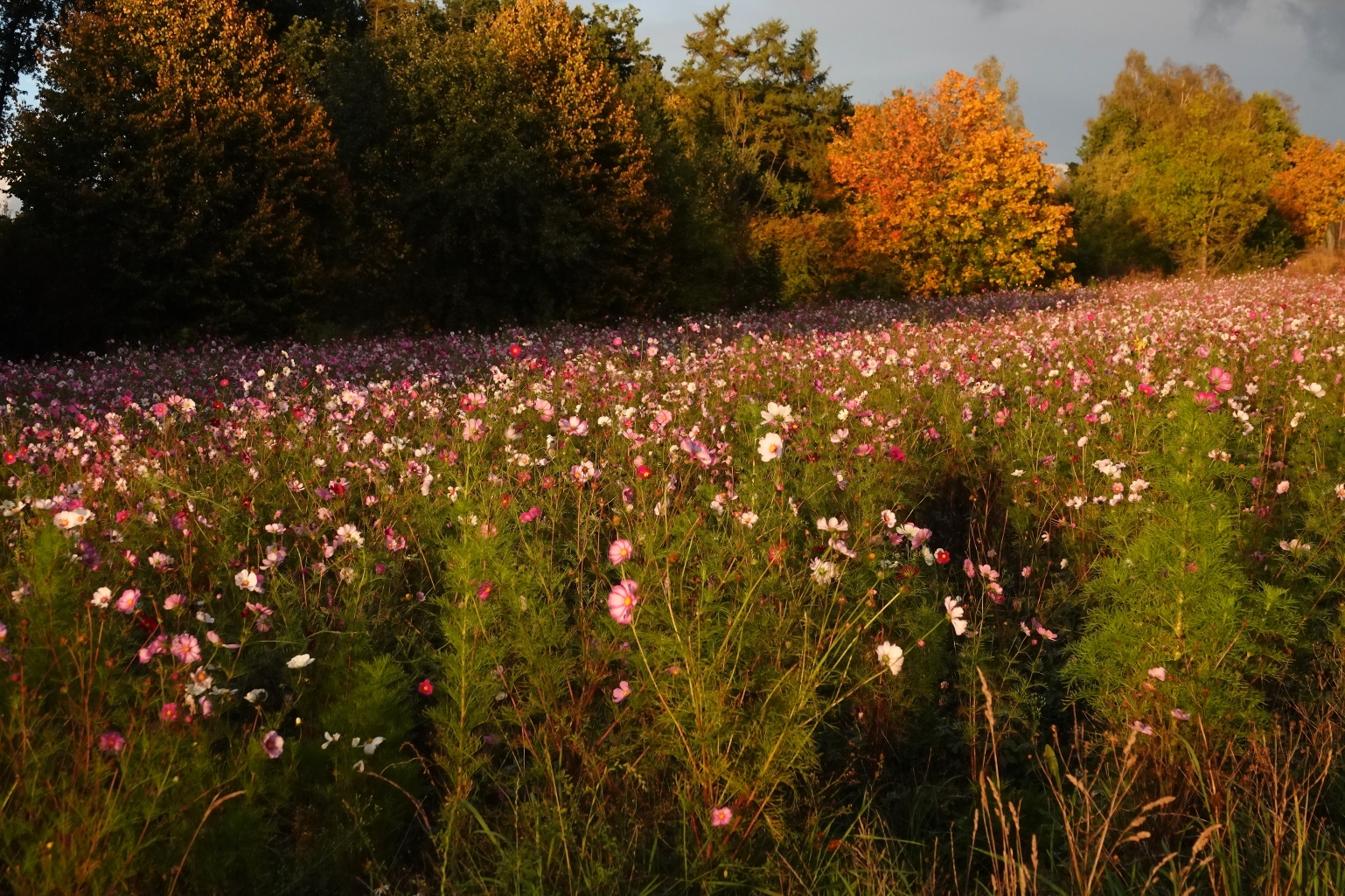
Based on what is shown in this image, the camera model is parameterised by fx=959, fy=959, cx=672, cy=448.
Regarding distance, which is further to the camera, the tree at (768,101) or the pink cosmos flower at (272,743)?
the tree at (768,101)

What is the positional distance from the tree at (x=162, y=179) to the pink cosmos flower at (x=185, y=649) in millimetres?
13608

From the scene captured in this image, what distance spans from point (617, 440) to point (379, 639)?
2.09 m

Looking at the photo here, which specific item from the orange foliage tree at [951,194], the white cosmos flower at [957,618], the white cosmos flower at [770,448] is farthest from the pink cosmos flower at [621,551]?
the orange foliage tree at [951,194]

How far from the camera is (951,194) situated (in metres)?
26.6

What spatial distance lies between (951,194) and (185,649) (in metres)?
27.0

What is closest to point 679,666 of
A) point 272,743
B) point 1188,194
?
point 272,743

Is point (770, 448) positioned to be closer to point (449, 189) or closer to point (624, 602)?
point (624, 602)

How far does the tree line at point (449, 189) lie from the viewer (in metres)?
14.5

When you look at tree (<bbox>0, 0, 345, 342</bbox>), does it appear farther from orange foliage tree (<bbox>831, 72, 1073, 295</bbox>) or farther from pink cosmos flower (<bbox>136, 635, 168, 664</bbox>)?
orange foliage tree (<bbox>831, 72, 1073, 295</bbox>)

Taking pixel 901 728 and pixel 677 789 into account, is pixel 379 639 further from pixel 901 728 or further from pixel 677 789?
pixel 901 728

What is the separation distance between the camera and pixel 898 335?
9680 mm

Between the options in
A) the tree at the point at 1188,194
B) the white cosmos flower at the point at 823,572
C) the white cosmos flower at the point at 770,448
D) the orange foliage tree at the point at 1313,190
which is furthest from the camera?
the orange foliage tree at the point at 1313,190

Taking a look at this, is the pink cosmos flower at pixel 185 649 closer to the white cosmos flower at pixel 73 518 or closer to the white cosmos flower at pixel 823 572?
the white cosmos flower at pixel 73 518

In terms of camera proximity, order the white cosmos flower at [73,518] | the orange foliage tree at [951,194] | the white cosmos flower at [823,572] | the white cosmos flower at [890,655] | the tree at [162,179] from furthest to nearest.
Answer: the orange foliage tree at [951,194] < the tree at [162,179] < the white cosmos flower at [73,518] < the white cosmos flower at [823,572] < the white cosmos flower at [890,655]
